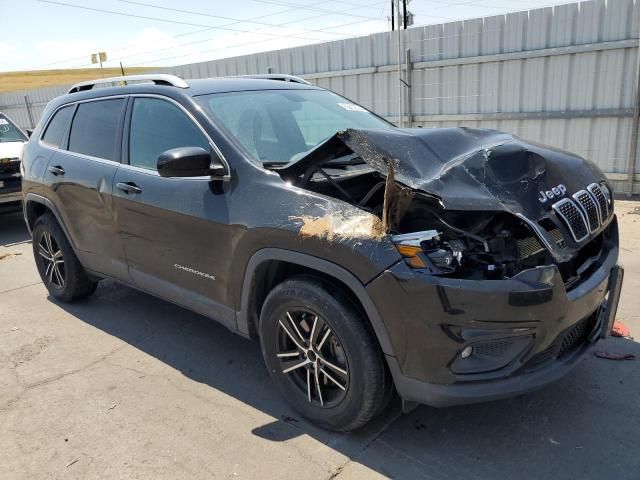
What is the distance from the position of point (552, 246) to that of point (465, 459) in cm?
112

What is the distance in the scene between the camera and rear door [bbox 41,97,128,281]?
12.8ft

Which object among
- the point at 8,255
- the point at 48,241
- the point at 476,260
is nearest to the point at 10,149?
the point at 8,255

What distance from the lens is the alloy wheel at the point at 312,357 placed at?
2670 mm

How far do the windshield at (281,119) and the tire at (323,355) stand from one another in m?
0.93

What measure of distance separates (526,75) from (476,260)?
6.71 meters

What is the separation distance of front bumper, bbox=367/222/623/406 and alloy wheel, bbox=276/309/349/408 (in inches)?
13.9

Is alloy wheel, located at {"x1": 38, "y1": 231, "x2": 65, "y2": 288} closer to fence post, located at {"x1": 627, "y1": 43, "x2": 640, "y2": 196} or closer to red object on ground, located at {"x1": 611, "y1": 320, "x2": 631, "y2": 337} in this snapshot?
red object on ground, located at {"x1": 611, "y1": 320, "x2": 631, "y2": 337}

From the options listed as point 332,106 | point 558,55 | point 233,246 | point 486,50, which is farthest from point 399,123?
point 233,246

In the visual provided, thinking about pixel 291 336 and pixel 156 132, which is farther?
pixel 156 132

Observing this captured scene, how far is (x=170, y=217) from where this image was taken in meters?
3.33

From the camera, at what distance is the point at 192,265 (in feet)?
10.8

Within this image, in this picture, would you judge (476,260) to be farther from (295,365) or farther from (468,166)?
(295,365)

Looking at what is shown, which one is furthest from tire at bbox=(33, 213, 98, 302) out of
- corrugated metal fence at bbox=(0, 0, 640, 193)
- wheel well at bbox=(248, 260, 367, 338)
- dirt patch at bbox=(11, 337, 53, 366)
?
corrugated metal fence at bbox=(0, 0, 640, 193)

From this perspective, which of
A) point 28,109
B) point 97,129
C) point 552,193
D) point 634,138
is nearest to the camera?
point 552,193
